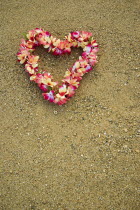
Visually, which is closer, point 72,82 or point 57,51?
point 72,82

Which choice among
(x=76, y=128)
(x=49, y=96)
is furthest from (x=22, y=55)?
(x=76, y=128)

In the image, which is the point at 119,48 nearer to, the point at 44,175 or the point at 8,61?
the point at 8,61

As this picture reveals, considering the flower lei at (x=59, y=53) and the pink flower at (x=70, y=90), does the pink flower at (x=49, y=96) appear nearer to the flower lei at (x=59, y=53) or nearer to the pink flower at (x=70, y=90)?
the flower lei at (x=59, y=53)

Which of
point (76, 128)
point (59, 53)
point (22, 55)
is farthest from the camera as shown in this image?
point (59, 53)

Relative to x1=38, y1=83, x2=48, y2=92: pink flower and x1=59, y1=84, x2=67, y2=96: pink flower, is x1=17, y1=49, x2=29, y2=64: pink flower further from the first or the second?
x1=59, y1=84, x2=67, y2=96: pink flower

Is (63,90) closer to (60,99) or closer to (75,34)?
(60,99)

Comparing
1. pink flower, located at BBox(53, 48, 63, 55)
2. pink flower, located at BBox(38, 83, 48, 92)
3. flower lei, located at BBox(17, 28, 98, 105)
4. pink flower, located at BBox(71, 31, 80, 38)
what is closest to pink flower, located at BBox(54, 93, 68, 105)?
flower lei, located at BBox(17, 28, 98, 105)

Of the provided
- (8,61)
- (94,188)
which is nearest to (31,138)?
(94,188)
